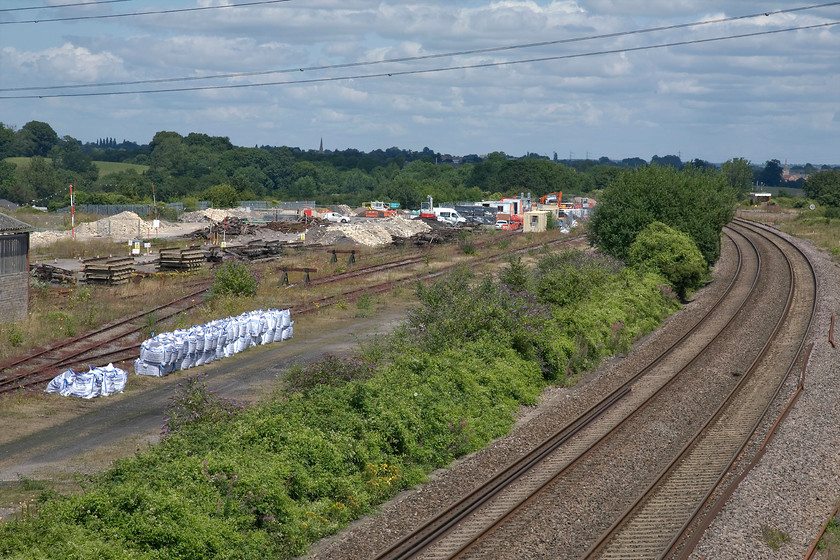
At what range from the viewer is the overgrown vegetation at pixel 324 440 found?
32.3ft

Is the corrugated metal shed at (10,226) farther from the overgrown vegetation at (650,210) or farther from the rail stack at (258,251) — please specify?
the overgrown vegetation at (650,210)

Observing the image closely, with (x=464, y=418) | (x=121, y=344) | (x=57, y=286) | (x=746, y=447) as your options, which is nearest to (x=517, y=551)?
(x=464, y=418)

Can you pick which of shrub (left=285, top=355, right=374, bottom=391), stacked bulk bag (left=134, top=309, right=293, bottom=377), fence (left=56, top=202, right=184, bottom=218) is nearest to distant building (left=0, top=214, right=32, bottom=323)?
stacked bulk bag (left=134, top=309, right=293, bottom=377)

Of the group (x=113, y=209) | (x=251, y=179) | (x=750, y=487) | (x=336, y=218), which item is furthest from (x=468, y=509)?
(x=251, y=179)

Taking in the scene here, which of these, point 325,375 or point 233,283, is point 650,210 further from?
point 325,375

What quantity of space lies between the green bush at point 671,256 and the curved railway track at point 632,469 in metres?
7.98

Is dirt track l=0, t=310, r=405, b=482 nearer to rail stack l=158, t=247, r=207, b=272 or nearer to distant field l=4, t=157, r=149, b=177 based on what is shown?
rail stack l=158, t=247, r=207, b=272

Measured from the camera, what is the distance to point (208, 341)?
22031 mm

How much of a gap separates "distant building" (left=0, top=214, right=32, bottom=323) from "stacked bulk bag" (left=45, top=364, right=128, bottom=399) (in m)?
8.08

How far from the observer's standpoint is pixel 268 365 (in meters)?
22.3

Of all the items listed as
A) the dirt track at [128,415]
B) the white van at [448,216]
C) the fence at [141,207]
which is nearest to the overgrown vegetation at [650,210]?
the dirt track at [128,415]

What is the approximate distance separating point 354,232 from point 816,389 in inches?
1597

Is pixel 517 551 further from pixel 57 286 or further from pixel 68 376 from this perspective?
pixel 57 286

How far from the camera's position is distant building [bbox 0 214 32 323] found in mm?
26047
